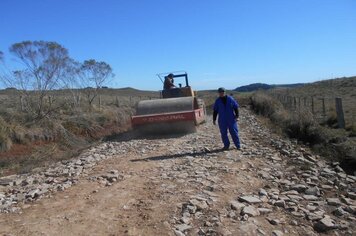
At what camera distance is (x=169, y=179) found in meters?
8.34

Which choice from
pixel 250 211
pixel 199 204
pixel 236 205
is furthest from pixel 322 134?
pixel 199 204

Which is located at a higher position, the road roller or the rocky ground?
the road roller

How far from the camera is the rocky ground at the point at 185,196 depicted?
19.9 feet

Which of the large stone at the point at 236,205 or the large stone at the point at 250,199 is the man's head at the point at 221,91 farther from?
the large stone at the point at 236,205

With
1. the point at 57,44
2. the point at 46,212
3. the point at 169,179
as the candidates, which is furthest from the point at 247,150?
the point at 57,44

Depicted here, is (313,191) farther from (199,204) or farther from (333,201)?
(199,204)

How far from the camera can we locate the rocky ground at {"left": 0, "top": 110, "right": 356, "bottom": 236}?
6.07m

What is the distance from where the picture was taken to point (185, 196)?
7184 millimetres

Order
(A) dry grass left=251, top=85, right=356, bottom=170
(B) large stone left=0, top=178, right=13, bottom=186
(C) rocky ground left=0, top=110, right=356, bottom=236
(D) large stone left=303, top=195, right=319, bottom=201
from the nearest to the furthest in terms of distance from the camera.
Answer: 1. (C) rocky ground left=0, top=110, right=356, bottom=236
2. (D) large stone left=303, top=195, right=319, bottom=201
3. (B) large stone left=0, top=178, right=13, bottom=186
4. (A) dry grass left=251, top=85, right=356, bottom=170

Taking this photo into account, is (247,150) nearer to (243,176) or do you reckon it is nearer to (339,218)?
(243,176)

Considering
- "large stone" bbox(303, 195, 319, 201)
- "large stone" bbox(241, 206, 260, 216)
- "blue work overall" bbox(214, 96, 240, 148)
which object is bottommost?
"large stone" bbox(303, 195, 319, 201)

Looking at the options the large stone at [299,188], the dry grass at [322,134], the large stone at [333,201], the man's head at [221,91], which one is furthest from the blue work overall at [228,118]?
the large stone at [333,201]

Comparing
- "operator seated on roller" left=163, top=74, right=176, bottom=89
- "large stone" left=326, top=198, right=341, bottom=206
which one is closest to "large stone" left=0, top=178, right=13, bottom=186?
"large stone" left=326, top=198, right=341, bottom=206

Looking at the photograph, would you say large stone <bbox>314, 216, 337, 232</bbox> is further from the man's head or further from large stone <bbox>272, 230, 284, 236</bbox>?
the man's head
